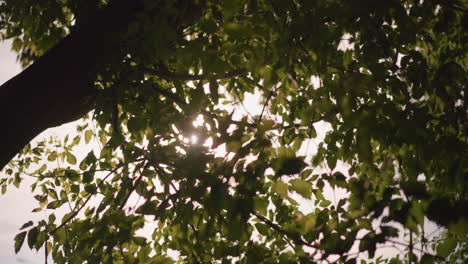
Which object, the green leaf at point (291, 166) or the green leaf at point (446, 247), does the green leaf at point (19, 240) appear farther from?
the green leaf at point (446, 247)

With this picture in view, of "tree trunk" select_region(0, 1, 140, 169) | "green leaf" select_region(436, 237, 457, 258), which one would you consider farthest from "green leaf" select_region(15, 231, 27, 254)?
"green leaf" select_region(436, 237, 457, 258)

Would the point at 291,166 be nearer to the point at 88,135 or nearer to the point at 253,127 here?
the point at 253,127

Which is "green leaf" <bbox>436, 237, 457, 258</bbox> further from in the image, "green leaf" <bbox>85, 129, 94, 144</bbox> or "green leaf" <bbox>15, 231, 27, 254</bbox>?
"green leaf" <bbox>85, 129, 94, 144</bbox>

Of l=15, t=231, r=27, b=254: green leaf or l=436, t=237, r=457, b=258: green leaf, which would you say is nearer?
l=436, t=237, r=457, b=258: green leaf

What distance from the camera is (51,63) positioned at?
249 centimetres

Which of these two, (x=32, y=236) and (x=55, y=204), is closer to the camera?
(x=32, y=236)

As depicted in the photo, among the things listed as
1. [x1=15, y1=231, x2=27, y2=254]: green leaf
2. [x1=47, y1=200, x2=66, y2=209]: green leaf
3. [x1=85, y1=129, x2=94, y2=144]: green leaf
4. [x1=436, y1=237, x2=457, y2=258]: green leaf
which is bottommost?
[x1=436, y1=237, x2=457, y2=258]: green leaf

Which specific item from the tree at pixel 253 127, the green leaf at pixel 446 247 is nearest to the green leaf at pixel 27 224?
the tree at pixel 253 127

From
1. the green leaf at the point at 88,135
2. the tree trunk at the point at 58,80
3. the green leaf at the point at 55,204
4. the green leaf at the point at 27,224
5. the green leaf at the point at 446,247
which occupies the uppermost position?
the green leaf at the point at 88,135

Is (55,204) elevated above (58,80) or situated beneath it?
situated beneath

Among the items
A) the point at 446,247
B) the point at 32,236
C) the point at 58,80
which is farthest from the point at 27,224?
the point at 446,247

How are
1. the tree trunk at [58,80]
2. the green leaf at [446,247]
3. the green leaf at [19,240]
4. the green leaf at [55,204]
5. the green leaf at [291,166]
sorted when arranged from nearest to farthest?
1. the green leaf at [446,247]
2. the green leaf at [291,166]
3. the green leaf at [19,240]
4. the tree trunk at [58,80]
5. the green leaf at [55,204]

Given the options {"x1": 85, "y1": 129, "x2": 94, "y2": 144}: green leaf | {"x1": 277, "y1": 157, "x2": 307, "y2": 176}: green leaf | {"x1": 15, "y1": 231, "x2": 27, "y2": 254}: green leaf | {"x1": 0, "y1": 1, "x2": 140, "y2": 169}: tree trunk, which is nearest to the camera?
{"x1": 277, "y1": 157, "x2": 307, "y2": 176}: green leaf

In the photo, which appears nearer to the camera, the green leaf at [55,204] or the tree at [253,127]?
the tree at [253,127]
